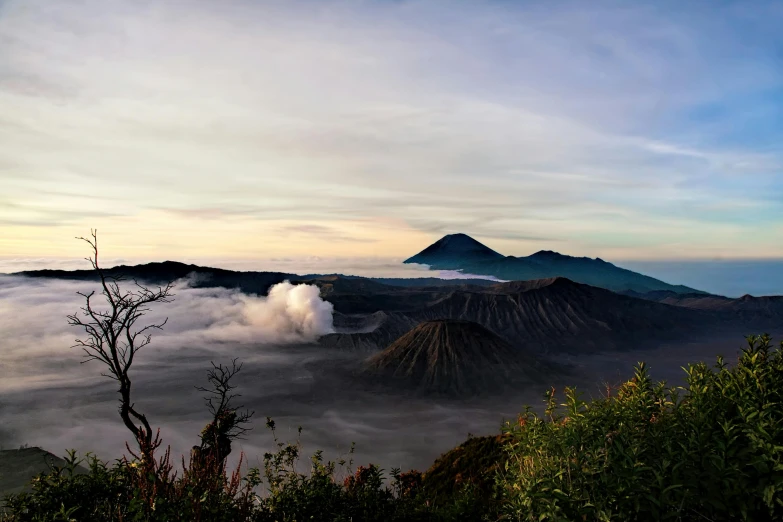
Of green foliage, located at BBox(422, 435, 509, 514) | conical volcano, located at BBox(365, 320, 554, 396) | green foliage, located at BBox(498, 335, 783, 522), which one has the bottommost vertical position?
conical volcano, located at BBox(365, 320, 554, 396)

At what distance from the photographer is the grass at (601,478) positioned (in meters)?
7.36

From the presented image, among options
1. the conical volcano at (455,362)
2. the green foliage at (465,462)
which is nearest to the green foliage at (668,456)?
A: the green foliage at (465,462)

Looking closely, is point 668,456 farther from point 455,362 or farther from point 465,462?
point 455,362

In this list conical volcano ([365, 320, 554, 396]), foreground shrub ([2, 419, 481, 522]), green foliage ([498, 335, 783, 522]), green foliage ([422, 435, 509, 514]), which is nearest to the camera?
green foliage ([498, 335, 783, 522])

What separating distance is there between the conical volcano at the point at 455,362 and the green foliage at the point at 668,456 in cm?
14846

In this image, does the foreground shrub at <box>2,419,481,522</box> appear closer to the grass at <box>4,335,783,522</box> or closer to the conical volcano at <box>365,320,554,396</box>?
the grass at <box>4,335,783,522</box>

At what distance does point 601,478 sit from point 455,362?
521 ft

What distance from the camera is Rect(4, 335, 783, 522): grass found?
7.36 m

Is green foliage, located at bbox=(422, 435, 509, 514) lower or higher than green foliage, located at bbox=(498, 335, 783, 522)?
lower

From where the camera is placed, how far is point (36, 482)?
9.09 metres

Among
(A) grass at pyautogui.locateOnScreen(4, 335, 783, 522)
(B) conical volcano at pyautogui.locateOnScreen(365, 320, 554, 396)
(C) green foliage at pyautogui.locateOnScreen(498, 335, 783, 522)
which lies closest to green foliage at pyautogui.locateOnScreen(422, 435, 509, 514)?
(A) grass at pyautogui.locateOnScreen(4, 335, 783, 522)

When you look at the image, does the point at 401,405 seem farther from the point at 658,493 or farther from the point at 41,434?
the point at 658,493

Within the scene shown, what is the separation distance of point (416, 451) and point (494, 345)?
63.1 metres

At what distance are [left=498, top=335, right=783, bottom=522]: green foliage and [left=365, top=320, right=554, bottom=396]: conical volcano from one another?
14846 cm
